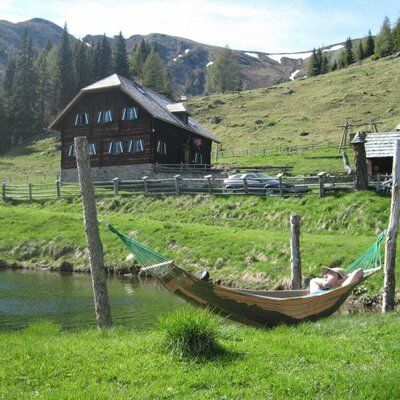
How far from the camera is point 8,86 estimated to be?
100 metres

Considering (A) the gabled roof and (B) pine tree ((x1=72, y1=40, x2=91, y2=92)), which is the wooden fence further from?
(B) pine tree ((x1=72, y1=40, x2=91, y2=92))

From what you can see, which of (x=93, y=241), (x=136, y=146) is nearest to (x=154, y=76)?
(x=136, y=146)

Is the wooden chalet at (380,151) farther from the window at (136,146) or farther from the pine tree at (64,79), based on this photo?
the pine tree at (64,79)

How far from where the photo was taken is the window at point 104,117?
4406 centimetres

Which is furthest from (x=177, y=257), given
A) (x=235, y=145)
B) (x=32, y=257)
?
(x=235, y=145)

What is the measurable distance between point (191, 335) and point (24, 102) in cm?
9010

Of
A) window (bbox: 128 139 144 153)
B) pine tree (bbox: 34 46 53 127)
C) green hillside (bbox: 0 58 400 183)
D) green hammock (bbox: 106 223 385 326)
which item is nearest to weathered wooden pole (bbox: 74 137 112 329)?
green hammock (bbox: 106 223 385 326)

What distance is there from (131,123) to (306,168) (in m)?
15.6

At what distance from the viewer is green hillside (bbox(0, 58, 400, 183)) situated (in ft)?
190

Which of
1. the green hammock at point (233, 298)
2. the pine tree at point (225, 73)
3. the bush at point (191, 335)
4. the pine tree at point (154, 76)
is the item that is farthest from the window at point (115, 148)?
the pine tree at point (225, 73)

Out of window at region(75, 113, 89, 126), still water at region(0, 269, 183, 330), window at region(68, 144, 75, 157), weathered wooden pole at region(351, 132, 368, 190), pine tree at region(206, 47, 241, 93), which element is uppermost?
pine tree at region(206, 47, 241, 93)

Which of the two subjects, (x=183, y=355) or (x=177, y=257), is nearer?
(x=183, y=355)

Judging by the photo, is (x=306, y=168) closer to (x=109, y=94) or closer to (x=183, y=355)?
(x=109, y=94)

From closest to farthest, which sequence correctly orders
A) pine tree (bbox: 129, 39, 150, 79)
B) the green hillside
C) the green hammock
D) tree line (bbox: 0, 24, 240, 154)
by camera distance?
the green hammock → the green hillside → tree line (bbox: 0, 24, 240, 154) → pine tree (bbox: 129, 39, 150, 79)
